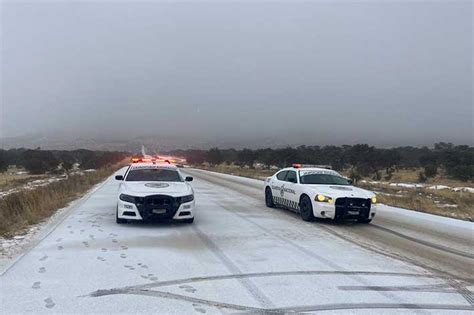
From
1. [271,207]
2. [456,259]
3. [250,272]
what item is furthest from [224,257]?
[271,207]

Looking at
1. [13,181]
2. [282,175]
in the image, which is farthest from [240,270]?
[13,181]

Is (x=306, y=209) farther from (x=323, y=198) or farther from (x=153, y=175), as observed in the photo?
(x=153, y=175)

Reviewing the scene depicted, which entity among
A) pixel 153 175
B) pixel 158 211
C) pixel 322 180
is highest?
pixel 153 175

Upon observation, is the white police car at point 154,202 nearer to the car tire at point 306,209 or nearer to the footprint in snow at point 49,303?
the car tire at point 306,209

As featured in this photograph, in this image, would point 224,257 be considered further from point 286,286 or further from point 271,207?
point 271,207

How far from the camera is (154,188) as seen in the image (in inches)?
454

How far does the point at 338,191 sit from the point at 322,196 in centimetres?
60

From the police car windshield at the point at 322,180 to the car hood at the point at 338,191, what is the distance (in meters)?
0.58

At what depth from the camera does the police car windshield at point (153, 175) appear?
42.0ft

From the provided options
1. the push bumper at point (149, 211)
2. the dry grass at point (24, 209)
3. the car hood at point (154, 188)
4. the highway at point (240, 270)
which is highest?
the car hood at point (154, 188)

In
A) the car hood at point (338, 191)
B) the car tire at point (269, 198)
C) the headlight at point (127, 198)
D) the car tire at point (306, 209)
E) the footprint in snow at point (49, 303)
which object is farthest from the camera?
the car tire at point (269, 198)

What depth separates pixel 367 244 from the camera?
948cm

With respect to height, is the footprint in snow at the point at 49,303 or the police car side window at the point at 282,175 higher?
the police car side window at the point at 282,175

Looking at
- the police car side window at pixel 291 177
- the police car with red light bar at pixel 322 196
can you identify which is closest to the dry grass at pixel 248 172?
the police car side window at pixel 291 177
